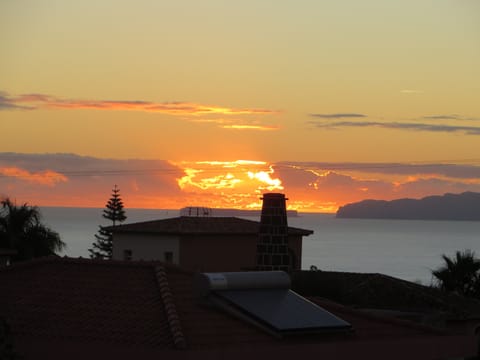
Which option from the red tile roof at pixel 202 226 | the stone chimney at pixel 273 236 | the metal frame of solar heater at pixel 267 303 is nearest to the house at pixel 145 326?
the metal frame of solar heater at pixel 267 303

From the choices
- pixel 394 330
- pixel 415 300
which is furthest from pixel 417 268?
pixel 394 330

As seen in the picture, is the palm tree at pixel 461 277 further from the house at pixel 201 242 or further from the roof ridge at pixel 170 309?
the roof ridge at pixel 170 309

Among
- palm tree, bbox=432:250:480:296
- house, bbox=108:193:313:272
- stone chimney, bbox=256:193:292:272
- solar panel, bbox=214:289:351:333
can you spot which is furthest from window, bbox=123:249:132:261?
solar panel, bbox=214:289:351:333

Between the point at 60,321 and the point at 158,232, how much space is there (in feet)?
122

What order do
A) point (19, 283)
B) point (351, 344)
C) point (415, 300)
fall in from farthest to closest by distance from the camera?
point (415, 300) → point (19, 283) → point (351, 344)

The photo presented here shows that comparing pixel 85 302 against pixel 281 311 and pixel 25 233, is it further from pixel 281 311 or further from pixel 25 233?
pixel 25 233

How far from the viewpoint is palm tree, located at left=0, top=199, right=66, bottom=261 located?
54688mm

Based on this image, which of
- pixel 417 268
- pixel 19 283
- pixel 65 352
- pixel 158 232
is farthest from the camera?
pixel 417 268

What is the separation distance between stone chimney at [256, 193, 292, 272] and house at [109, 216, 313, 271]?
21.5m

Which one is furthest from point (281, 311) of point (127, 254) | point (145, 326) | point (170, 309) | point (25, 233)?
point (127, 254)

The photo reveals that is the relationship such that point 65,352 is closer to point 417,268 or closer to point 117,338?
point 117,338

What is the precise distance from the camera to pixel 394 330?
25.9 metres

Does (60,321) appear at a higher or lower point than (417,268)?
lower

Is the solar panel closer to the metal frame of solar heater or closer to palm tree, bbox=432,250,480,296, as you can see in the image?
the metal frame of solar heater
